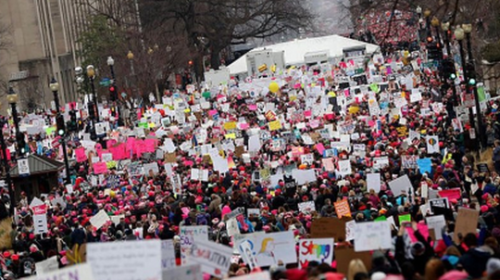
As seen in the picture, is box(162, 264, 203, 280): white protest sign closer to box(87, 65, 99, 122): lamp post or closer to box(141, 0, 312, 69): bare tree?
box(87, 65, 99, 122): lamp post

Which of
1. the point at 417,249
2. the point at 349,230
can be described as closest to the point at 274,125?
the point at 349,230

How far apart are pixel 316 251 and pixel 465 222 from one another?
2.02 metres

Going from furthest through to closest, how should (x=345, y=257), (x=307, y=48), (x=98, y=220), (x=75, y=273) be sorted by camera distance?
1. (x=307, y=48)
2. (x=98, y=220)
3. (x=345, y=257)
4. (x=75, y=273)

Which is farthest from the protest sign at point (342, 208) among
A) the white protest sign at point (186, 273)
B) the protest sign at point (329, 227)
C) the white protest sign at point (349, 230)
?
the white protest sign at point (186, 273)

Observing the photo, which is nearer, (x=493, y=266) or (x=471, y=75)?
(x=493, y=266)

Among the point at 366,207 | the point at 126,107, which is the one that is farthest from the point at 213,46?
the point at 366,207

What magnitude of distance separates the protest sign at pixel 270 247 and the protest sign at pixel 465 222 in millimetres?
2162

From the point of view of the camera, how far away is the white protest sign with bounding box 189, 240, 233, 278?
1523 centimetres

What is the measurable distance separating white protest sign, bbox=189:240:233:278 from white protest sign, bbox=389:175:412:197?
31.0 feet

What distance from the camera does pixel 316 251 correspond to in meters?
17.1

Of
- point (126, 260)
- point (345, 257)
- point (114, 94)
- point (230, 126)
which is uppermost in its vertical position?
point (114, 94)

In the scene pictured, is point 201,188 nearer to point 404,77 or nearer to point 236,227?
point 236,227

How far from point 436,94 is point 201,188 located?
1433 cm

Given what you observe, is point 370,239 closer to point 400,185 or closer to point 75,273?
point 75,273
